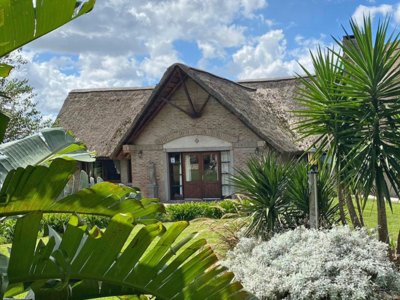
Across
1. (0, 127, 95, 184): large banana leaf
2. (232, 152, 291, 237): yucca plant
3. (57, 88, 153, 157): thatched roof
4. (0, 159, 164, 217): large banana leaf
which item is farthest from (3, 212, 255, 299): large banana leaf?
(57, 88, 153, 157): thatched roof

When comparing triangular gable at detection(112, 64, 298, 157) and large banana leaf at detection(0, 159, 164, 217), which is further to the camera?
triangular gable at detection(112, 64, 298, 157)

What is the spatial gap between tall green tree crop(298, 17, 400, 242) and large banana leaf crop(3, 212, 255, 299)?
4.31m

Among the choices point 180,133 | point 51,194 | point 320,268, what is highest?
point 180,133

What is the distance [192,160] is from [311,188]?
46.3 ft

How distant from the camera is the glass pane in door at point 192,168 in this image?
2005 cm

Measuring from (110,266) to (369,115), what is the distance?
5059 millimetres

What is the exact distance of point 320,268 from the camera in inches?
190

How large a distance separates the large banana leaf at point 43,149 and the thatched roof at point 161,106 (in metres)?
15.2

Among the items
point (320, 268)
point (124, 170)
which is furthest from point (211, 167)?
point (320, 268)

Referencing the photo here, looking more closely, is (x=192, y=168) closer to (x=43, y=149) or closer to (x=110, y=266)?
(x=43, y=149)

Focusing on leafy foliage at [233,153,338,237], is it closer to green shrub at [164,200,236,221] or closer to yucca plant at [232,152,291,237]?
yucca plant at [232,152,291,237]

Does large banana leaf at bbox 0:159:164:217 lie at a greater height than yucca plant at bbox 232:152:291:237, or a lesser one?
greater

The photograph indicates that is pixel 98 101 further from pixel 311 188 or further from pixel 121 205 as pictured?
pixel 121 205

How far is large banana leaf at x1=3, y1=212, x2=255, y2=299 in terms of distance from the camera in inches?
65.4
